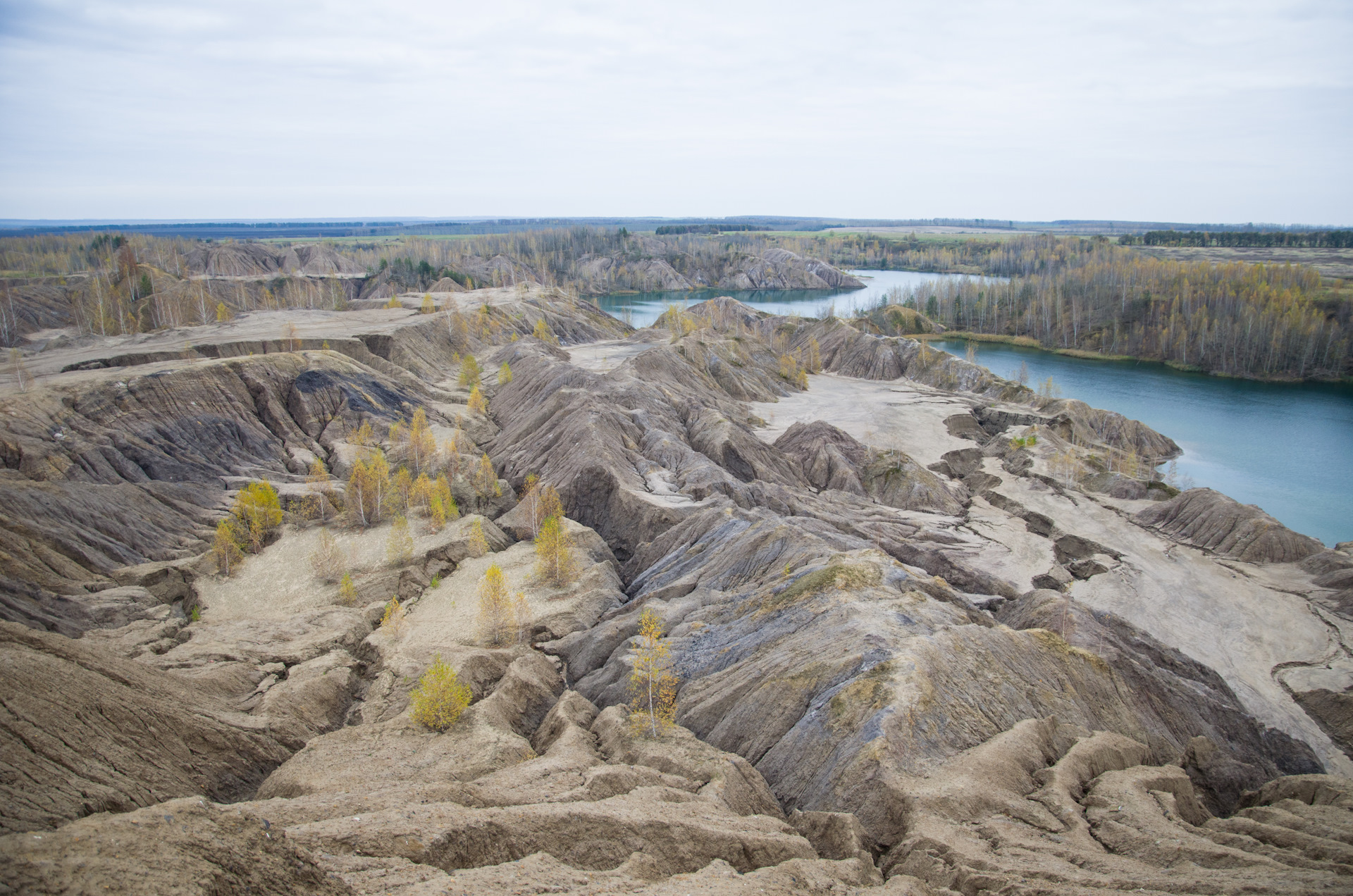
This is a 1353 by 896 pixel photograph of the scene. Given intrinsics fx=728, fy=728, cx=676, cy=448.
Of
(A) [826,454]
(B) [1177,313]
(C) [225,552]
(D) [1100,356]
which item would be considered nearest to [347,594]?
(C) [225,552]

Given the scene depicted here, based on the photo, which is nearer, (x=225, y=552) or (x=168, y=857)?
(x=168, y=857)

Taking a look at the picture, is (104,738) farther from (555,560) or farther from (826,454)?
(826,454)

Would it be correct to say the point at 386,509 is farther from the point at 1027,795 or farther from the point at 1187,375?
the point at 1187,375

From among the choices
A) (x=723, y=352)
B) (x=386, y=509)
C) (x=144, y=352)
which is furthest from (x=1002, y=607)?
(x=144, y=352)

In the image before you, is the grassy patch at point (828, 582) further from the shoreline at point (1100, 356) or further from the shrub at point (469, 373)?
the shoreline at point (1100, 356)

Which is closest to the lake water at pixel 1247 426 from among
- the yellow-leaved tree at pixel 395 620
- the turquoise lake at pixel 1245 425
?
the turquoise lake at pixel 1245 425

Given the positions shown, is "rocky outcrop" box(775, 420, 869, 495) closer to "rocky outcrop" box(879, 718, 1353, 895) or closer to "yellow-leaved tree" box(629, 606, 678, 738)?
"yellow-leaved tree" box(629, 606, 678, 738)
